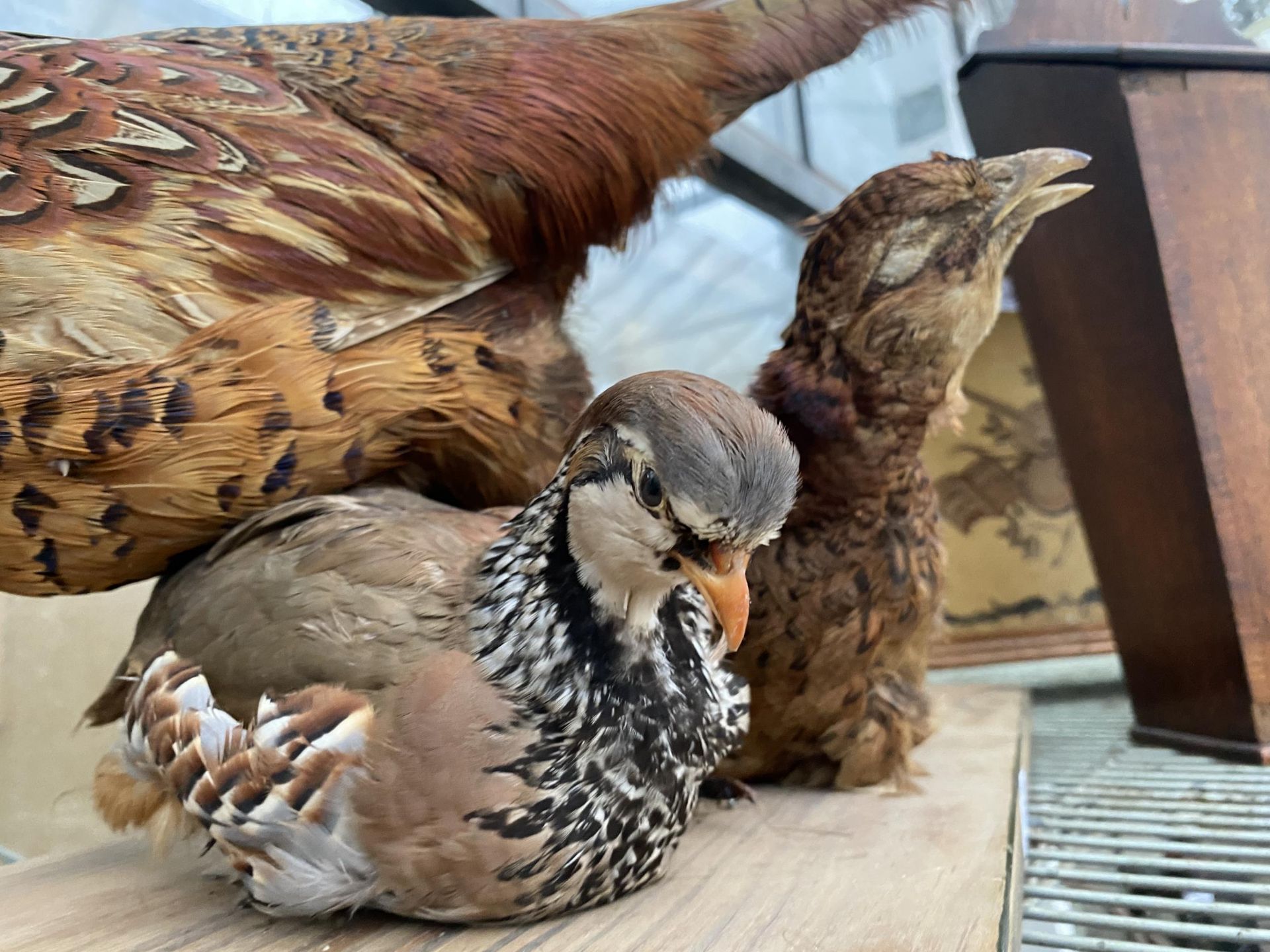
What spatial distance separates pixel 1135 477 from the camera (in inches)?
54.9

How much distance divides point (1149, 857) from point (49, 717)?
1562 mm

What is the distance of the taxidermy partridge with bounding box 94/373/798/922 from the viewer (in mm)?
684

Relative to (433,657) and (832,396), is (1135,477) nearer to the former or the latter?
(832,396)

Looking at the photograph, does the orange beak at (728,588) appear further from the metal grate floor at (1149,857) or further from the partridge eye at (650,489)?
the metal grate floor at (1149,857)

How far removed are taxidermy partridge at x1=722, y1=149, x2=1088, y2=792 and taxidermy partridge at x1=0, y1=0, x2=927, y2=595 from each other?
0.32m

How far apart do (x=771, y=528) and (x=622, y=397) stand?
0.17 m

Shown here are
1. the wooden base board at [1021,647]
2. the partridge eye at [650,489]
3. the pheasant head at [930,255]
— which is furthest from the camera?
the wooden base board at [1021,647]

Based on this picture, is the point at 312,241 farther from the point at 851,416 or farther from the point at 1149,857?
the point at 1149,857

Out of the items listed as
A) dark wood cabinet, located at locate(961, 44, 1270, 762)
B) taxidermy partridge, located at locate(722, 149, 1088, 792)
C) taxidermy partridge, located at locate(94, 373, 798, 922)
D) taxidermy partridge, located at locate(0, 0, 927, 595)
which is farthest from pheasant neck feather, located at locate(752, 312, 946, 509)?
dark wood cabinet, located at locate(961, 44, 1270, 762)

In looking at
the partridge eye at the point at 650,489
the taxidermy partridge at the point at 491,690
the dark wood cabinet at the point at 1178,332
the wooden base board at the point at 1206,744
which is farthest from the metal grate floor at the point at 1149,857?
the partridge eye at the point at 650,489

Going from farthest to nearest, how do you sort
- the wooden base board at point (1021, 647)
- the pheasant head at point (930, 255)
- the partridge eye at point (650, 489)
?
1. the wooden base board at point (1021, 647)
2. the pheasant head at point (930, 255)
3. the partridge eye at point (650, 489)

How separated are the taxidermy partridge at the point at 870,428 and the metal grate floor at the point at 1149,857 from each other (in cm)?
23

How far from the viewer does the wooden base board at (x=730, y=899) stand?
0.70m

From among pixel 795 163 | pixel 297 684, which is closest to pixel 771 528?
pixel 297 684
